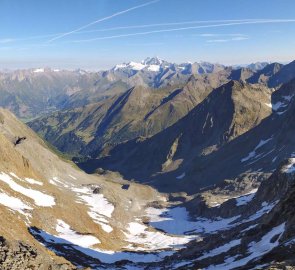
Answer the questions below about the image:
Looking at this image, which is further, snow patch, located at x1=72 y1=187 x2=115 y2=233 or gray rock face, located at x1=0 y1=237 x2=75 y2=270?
snow patch, located at x1=72 y1=187 x2=115 y2=233

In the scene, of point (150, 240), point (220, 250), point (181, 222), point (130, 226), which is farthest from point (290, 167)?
point (220, 250)

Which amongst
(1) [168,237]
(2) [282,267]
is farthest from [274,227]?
(1) [168,237]

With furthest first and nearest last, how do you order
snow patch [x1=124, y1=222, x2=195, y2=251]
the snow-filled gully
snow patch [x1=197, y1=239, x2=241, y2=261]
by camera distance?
snow patch [x1=124, y1=222, x2=195, y2=251]
the snow-filled gully
snow patch [x1=197, y1=239, x2=241, y2=261]

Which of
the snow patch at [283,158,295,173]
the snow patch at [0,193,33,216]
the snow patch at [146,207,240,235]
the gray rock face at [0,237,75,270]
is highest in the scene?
the gray rock face at [0,237,75,270]

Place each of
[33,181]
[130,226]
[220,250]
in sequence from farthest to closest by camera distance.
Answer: [130,226] → [33,181] → [220,250]

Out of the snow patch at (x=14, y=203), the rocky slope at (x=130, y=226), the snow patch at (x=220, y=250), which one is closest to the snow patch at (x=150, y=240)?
the rocky slope at (x=130, y=226)

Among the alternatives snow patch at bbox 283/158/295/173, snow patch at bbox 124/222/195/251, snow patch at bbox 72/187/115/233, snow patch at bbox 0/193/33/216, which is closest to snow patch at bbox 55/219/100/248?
snow patch at bbox 0/193/33/216

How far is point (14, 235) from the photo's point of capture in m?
68.5

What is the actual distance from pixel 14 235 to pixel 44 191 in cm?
5798

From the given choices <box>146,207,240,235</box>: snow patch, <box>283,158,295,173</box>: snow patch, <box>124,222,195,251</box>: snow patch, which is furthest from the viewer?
<box>146,207,240,235</box>: snow patch

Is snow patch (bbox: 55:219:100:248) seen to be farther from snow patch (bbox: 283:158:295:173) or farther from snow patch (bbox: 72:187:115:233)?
snow patch (bbox: 283:158:295:173)

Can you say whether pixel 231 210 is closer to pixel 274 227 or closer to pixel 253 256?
pixel 274 227

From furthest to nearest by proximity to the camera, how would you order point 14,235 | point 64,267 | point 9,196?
point 9,196 → point 14,235 → point 64,267

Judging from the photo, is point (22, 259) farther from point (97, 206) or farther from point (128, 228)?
point (97, 206)
